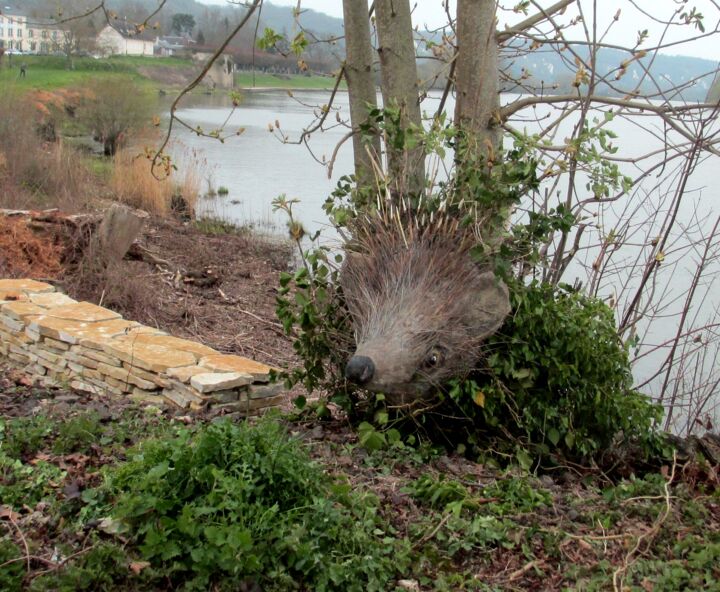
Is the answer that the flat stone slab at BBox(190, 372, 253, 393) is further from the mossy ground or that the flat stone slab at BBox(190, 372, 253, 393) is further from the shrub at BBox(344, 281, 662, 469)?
the shrub at BBox(344, 281, 662, 469)

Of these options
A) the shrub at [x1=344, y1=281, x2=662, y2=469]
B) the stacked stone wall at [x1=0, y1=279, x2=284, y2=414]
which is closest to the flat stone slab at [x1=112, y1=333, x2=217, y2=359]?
the stacked stone wall at [x1=0, y1=279, x2=284, y2=414]

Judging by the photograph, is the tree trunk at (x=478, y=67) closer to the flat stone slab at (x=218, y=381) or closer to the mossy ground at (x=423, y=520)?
the flat stone slab at (x=218, y=381)

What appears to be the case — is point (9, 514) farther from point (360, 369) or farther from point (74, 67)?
point (74, 67)

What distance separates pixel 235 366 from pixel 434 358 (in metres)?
1.95

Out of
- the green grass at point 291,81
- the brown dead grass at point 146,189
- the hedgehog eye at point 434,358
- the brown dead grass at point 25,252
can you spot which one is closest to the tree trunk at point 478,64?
the green grass at point 291,81

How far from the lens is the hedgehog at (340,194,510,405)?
4.28 m

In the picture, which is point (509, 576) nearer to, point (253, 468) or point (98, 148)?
point (253, 468)

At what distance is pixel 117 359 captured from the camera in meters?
6.09

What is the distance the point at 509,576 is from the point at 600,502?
3.40 ft

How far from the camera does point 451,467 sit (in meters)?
4.45

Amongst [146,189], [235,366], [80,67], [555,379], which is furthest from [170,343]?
[80,67]

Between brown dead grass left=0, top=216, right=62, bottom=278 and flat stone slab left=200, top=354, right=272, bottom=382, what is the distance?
4467 millimetres

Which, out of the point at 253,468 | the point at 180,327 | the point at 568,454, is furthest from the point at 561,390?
the point at 180,327

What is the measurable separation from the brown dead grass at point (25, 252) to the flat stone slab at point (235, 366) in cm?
447
